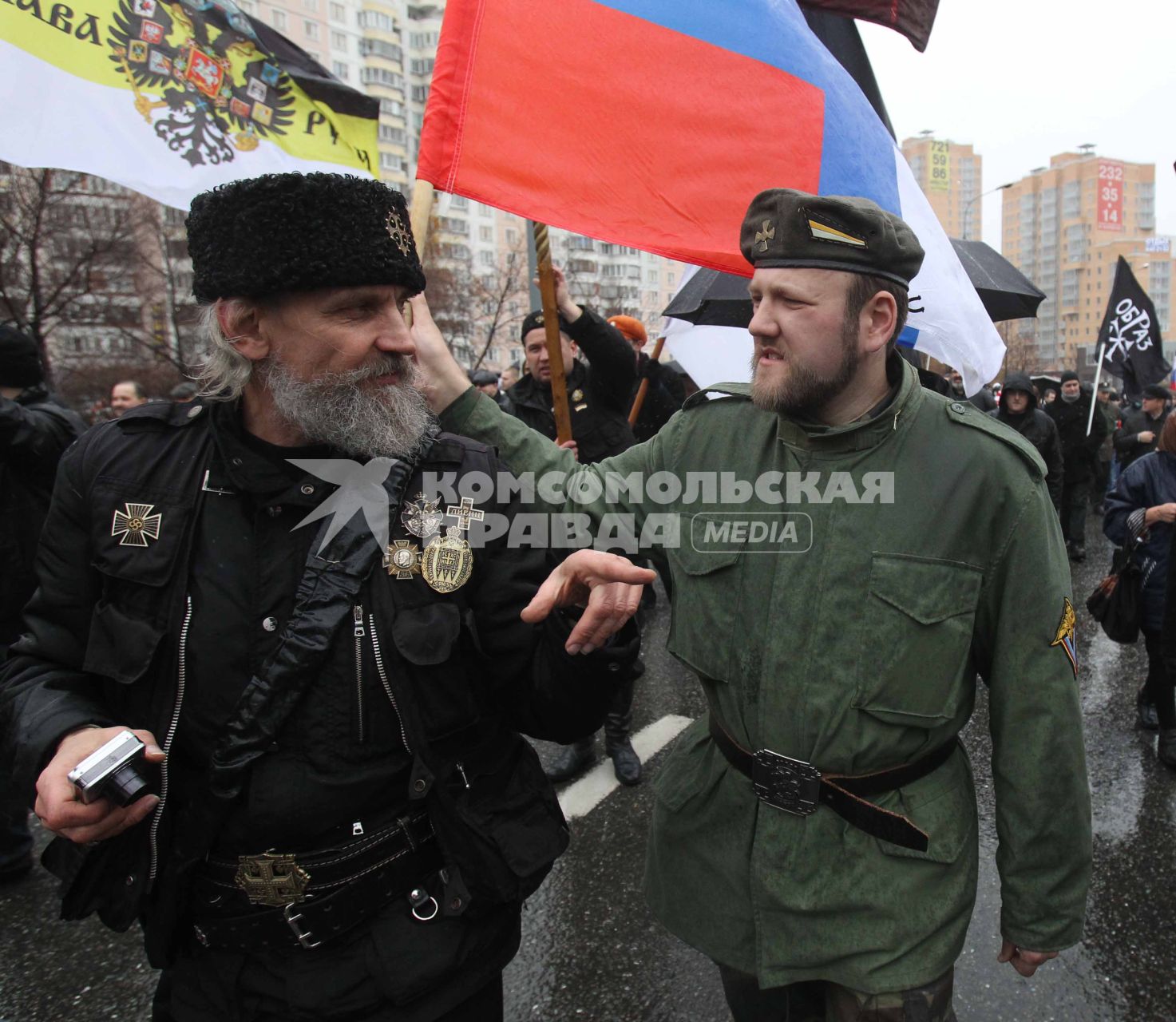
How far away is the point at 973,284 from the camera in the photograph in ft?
14.1

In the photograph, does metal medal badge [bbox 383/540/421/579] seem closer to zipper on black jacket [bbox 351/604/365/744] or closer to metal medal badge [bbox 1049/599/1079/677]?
zipper on black jacket [bbox 351/604/365/744]

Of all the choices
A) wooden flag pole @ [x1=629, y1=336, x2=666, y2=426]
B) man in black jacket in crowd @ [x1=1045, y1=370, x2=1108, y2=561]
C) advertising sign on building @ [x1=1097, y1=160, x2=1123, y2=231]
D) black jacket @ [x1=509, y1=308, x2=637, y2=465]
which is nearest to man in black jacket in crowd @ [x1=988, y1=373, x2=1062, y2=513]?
man in black jacket in crowd @ [x1=1045, y1=370, x2=1108, y2=561]

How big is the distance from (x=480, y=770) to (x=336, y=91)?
337 centimetres

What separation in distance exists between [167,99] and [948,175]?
87.9m

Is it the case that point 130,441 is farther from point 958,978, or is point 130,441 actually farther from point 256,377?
point 958,978

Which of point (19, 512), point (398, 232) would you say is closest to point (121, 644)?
point (398, 232)

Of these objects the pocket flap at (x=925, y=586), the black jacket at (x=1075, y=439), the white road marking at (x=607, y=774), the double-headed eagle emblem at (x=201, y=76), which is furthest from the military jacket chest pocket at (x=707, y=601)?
the black jacket at (x=1075, y=439)

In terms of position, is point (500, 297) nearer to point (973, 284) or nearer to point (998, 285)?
point (998, 285)

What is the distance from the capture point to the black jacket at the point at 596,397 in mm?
4168

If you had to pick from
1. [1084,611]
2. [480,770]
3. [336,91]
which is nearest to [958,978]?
[480,770]

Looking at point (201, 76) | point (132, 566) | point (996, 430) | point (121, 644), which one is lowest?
point (121, 644)

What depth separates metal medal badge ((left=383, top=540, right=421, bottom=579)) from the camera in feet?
5.36

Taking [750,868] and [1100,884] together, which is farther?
[1100,884]

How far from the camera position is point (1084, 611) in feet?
25.7
